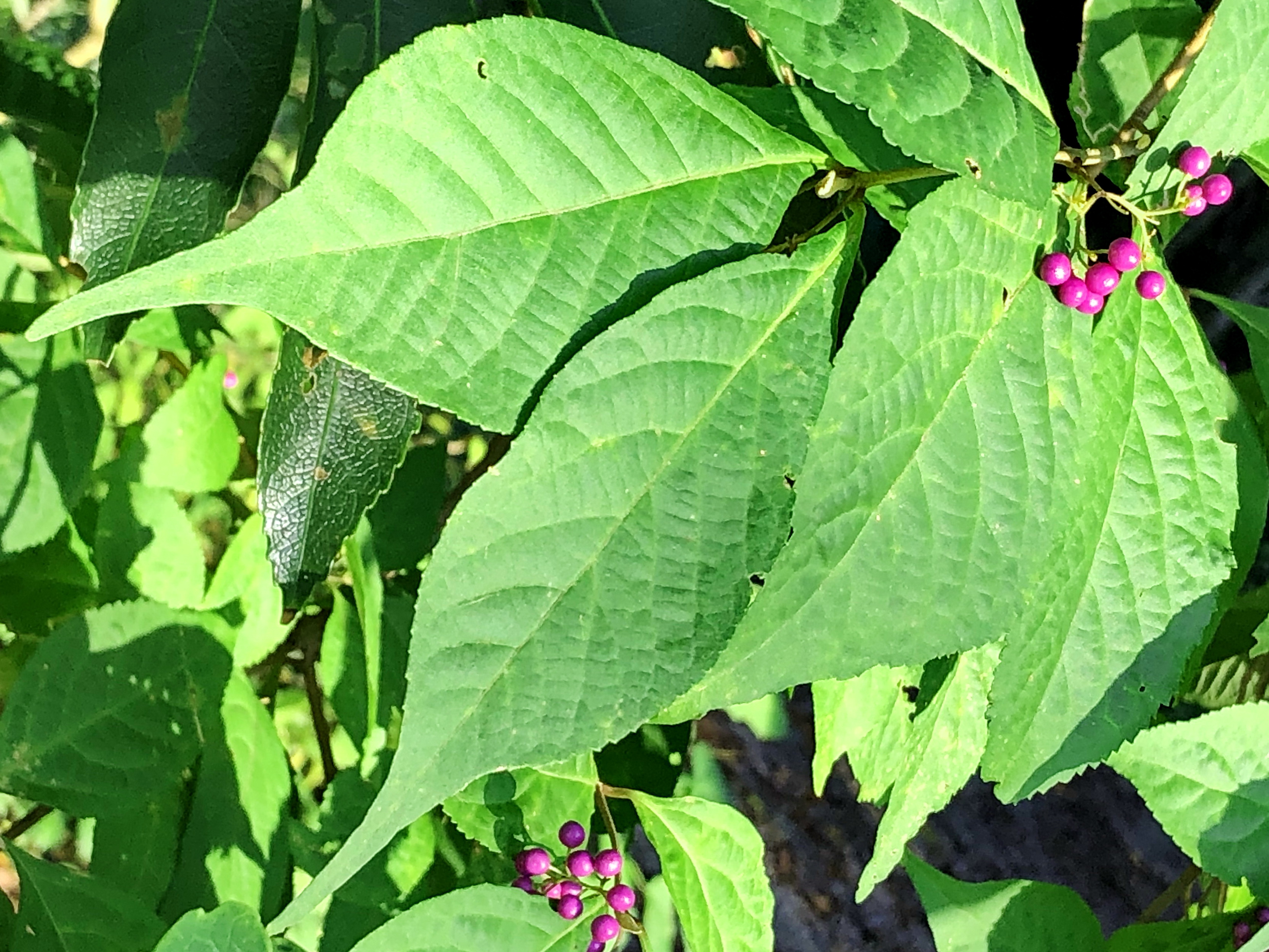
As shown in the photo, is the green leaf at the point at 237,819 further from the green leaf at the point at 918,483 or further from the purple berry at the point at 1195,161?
the purple berry at the point at 1195,161

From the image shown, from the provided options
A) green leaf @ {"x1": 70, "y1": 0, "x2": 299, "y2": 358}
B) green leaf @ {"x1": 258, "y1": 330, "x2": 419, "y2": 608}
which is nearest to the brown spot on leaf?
green leaf @ {"x1": 70, "y1": 0, "x2": 299, "y2": 358}

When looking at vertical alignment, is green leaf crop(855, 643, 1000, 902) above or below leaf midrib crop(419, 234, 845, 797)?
below

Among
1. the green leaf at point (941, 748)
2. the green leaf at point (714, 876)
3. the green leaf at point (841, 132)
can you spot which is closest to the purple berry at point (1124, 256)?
the green leaf at point (841, 132)

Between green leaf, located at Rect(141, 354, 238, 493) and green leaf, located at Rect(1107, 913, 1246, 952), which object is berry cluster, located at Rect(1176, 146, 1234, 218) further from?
green leaf, located at Rect(141, 354, 238, 493)

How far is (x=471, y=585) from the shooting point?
15.7 inches

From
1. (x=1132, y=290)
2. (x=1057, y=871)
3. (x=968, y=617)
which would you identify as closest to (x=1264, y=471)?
(x=1132, y=290)

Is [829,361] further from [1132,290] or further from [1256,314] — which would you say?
[1256,314]

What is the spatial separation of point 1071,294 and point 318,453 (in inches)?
18.9

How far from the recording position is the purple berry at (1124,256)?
511 millimetres

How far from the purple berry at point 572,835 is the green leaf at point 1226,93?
0.68 metres

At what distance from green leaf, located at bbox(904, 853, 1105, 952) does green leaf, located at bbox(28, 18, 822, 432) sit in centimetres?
60

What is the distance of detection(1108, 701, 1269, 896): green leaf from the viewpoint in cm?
73

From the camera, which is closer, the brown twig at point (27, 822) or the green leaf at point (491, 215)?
the green leaf at point (491, 215)

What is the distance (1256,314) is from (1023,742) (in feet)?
1.29
